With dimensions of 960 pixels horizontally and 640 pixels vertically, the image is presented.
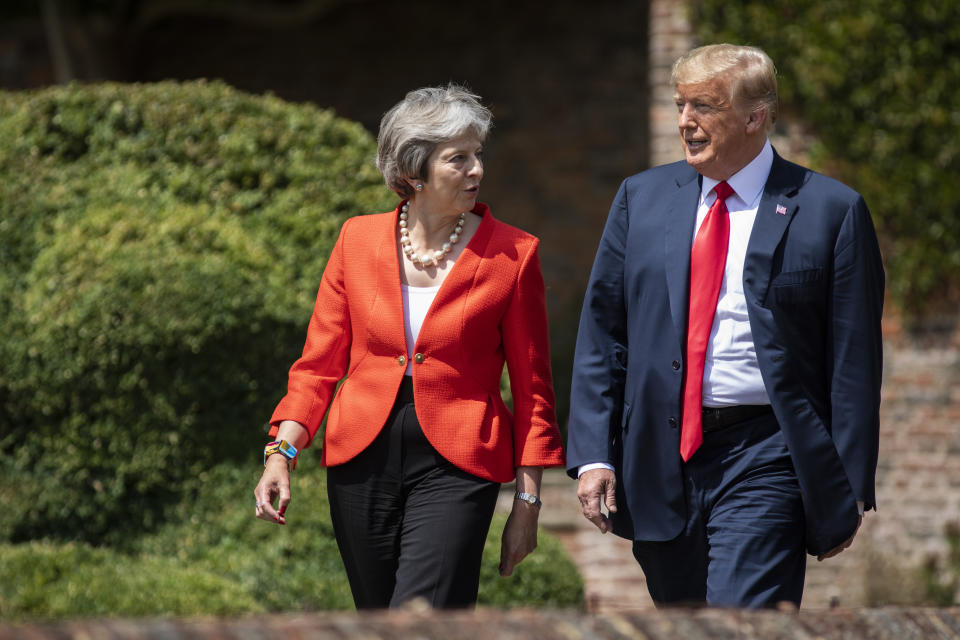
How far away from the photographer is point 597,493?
10.8ft

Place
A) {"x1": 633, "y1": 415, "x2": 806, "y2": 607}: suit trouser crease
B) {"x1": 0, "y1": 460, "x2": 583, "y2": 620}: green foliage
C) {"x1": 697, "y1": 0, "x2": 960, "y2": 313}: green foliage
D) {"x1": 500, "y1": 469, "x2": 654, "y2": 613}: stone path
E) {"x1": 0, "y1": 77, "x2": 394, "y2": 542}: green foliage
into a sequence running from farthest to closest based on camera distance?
{"x1": 697, "y1": 0, "x2": 960, "y2": 313}: green foliage → {"x1": 500, "y1": 469, "x2": 654, "y2": 613}: stone path → {"x1": 0, "y1": 77, "x2": 394, "y2": 542}: green foliage → {"x1": 0, "y1": 460, "x2": 583, "y2": 620}: green foliage → {"x1": 633, "y1": 415, "x2": 806, "y2": 607}: suit trouser crease

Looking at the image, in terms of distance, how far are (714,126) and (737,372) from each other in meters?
0.70

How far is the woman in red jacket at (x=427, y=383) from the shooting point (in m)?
3.27

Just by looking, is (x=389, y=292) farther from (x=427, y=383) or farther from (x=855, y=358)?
(x=855, y=358)

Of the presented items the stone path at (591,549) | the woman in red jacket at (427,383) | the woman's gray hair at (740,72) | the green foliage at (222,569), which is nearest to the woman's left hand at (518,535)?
the woman in red jacket at (427,383)

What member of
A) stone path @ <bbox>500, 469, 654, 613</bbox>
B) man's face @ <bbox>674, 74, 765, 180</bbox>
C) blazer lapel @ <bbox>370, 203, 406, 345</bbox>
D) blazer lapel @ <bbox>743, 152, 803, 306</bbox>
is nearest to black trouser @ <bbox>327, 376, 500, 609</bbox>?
blazer lapel @ <bbox>370, 203, 406, 345</bbox>

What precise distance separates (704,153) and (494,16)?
7.26 metres

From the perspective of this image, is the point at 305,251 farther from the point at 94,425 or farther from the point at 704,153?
the point at 704,153

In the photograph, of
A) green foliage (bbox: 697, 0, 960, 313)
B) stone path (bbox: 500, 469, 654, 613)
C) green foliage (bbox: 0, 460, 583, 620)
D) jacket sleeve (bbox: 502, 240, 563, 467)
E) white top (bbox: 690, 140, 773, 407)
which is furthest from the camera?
green foliage (bbox: 697, 0, 960, 313)

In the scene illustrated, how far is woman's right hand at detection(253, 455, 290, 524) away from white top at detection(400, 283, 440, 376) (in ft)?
1.51

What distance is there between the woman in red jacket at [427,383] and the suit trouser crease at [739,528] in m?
0.43

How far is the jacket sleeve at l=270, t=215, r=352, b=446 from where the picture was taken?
3.47 metres

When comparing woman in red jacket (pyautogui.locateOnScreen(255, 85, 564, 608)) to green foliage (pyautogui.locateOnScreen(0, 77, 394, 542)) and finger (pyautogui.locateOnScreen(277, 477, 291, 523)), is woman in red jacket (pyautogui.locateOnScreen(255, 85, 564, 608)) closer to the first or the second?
finger (pyautogui.locateOnScreen(277, 477, 291, 523))

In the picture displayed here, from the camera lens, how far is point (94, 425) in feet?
17.3
